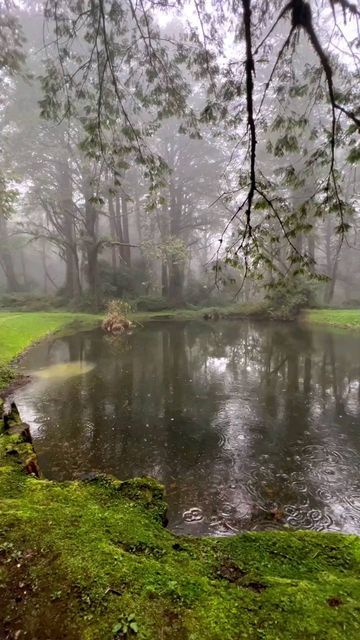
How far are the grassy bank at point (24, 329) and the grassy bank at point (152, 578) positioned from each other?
7.27 meters

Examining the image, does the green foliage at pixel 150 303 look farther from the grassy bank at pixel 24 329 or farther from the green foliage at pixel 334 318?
the green foliage at pixel 334 318

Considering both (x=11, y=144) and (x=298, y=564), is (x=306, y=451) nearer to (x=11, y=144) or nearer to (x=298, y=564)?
(x=298, y=564)

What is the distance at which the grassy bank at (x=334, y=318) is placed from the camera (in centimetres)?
1895

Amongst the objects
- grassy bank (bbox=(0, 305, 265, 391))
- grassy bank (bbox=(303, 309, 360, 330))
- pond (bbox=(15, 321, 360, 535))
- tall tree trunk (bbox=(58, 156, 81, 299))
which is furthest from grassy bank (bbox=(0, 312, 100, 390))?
grassy bank (bbox=(303, 309, 360, 330))

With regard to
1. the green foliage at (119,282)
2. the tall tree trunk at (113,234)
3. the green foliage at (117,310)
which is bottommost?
the green foliage at (117,310)

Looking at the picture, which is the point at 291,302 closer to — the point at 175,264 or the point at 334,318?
the point at 334,318

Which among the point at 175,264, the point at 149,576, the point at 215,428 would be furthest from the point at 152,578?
the point at 175,264

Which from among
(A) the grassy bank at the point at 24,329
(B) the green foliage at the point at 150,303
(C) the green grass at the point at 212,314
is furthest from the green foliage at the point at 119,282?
(A) the grassy bank at the point at 24,329

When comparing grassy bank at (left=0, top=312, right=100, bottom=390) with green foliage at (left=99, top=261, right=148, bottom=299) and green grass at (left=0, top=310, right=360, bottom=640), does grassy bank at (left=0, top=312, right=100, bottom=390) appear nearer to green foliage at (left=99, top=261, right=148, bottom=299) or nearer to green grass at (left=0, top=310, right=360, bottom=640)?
green foliage at (left=99, top=261, right=148, bottom=299)

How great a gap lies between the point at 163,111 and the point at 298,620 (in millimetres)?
7128

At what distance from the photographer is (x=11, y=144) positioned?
24.4 meters

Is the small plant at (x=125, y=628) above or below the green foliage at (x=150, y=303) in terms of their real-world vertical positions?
below

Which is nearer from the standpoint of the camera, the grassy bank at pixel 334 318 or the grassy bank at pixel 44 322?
the grassy bank at pixel 44 322

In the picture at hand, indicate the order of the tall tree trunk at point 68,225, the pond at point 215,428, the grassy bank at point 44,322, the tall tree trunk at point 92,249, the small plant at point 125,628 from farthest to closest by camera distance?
1. the tall tree trunk at point 68,225
2. the tall tree trunk at point 92,249
3. the grassy bank at point 44,322
4. the pond at point 215,428
5. the small plant at point 125,628
